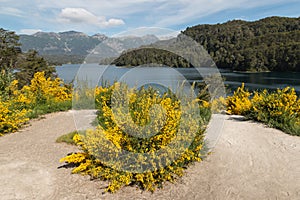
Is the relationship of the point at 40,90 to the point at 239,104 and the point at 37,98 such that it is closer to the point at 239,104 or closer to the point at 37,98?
the point at 37,98

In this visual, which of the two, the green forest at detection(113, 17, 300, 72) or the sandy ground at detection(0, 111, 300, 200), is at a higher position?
the green forest at detection(113, 17, 300, 72)

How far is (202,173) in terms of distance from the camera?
4.27 m

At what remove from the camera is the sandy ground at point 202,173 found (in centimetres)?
357

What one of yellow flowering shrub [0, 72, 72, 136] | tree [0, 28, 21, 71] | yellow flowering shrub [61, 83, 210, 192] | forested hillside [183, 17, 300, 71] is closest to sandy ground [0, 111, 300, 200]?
yellow flowering shrub [61, 83, 210, 192]

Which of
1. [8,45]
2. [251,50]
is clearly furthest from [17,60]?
[251,50]

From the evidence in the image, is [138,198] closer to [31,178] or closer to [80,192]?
[80,192]

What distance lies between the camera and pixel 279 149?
5277 mm

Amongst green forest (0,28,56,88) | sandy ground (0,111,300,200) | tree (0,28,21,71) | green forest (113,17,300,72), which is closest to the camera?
sandy ground (0,111,300,200)

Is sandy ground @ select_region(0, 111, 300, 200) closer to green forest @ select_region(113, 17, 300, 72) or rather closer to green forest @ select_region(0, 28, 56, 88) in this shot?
green forest @ select_region(0, 28, 56, 88)

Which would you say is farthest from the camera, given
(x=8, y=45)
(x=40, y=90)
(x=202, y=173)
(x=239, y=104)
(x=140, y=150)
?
(x=8, y=45)

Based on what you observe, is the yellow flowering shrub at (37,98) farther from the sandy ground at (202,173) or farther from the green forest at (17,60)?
the green forest at (17,60)

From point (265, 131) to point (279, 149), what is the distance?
1.36 metres

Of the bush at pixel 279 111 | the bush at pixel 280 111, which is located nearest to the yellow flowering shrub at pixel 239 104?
the bush at pixel 279 111

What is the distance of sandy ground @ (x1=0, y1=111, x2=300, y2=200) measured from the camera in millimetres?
3570
